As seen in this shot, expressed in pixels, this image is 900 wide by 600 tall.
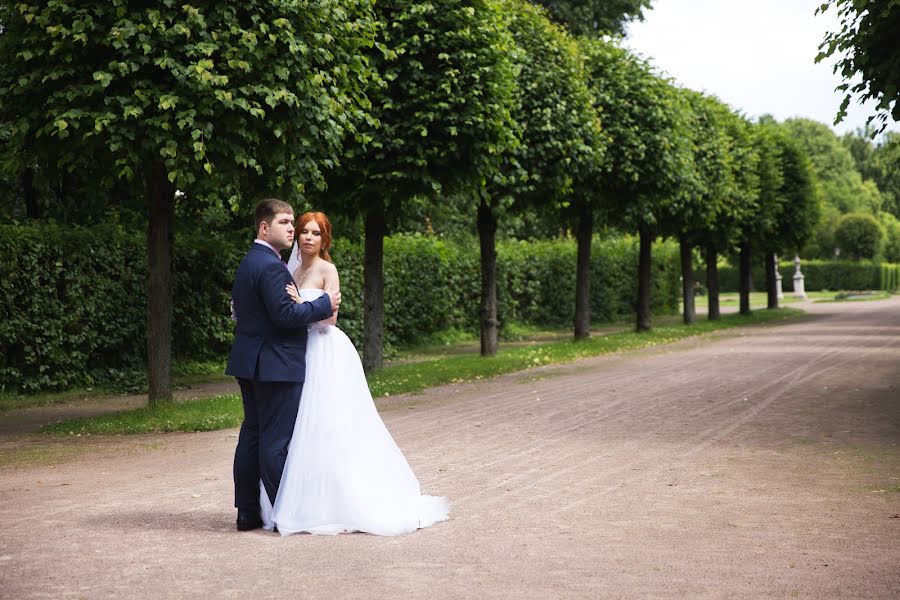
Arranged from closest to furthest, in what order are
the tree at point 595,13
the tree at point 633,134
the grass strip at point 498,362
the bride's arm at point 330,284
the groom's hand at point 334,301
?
the groom's hand at point 334,301
the bride's arm at point 330,284
the grass strip at point 498,362
the tree at point 633,134
the tree at point 595,13

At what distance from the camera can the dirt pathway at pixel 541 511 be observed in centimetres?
589

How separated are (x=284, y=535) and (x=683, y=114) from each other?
24900mm

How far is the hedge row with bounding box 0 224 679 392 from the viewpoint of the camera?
1642 centimetres

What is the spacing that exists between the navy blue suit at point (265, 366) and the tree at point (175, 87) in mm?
4735

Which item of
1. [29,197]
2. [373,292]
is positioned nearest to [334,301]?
[373,292]

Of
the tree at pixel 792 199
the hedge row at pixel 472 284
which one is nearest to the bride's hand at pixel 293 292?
the hedge row at pixel 472 284

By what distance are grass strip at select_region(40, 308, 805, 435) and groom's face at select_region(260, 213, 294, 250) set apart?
19.9 feet

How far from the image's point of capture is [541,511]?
25.5ft

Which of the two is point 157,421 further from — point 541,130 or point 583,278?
point 583,278

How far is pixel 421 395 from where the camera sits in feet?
54.2

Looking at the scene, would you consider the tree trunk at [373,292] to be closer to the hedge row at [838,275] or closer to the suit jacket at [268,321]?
the suit jacket at [268,321]

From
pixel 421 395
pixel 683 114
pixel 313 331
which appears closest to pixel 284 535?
pixel 313 331

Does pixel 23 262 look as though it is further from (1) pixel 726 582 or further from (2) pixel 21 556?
(1) pixel 726 582

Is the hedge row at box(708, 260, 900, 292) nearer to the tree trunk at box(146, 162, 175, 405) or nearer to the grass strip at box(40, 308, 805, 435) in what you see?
the grass strip at box(40, 308, 805, 435)
